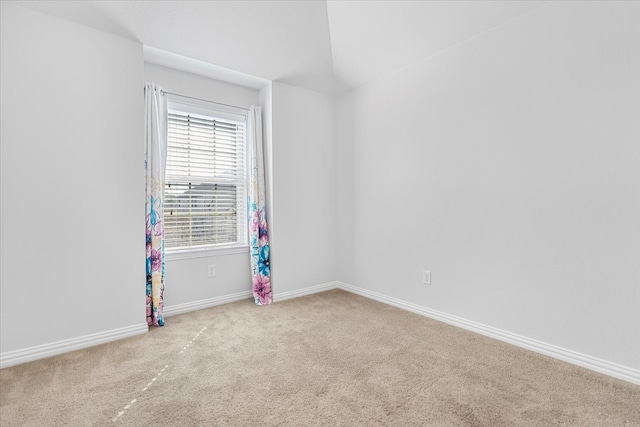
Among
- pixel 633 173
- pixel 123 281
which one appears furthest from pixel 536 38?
pixel 123 281

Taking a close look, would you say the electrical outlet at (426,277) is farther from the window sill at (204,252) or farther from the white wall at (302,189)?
the window sill at (204,252)

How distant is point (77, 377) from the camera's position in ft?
6.14

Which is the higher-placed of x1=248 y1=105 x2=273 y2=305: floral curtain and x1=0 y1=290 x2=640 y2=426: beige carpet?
x1=248 y1=105 x2=273 y2=305: floral curtain

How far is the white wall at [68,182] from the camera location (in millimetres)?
2047

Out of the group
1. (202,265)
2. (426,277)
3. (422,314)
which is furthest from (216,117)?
(422,314)

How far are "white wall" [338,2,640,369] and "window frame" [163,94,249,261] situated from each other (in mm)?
1548

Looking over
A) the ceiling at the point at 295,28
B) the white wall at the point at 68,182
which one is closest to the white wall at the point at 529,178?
the ceiling at the point at 295,28

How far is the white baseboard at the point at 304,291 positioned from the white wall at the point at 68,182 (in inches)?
51.3

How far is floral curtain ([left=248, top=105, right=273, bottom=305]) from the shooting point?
3283mm

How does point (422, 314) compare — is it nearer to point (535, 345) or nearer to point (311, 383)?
point (535, 345)

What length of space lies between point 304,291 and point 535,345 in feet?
7.21

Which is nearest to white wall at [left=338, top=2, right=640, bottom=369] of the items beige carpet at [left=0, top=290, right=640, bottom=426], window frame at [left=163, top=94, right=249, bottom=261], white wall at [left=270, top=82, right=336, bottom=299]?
beige carpet at [left=0, top=290, right=640, bottom=426]

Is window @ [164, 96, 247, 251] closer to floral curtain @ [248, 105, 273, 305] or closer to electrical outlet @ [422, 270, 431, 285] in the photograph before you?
floral curtain @ [248, 105, 273, 305]

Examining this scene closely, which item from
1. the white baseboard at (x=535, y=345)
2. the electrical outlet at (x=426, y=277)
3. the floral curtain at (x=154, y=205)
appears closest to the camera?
the white baseboard at (x=535, y=345)
